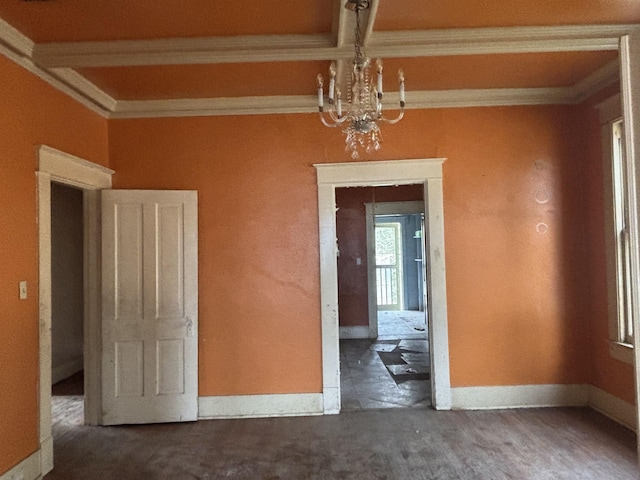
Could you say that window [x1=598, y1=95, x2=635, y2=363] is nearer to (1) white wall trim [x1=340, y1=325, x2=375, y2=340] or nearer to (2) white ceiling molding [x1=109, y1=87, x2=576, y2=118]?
(2) white ceiling molding [x1=109, y1=87, x2=576, y2=118]

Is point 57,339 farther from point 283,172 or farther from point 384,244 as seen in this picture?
point 384,244

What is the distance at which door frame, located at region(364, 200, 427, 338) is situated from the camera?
814 centimetres

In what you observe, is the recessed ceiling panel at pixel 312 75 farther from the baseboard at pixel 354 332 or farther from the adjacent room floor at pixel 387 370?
the baseboard at pixel 354 332

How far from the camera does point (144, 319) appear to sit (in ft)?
13.7

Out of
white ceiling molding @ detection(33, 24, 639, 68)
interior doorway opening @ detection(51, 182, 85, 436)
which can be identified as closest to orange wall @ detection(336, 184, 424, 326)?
interior doorway opening @ detection(51, 182, 85, 436)

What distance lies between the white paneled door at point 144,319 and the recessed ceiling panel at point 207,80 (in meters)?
0.91

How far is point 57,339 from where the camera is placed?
6.02m

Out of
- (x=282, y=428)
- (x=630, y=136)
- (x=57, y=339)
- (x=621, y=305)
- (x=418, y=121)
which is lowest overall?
(x=282, y=428)

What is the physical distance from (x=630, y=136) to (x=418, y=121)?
2.36 meters

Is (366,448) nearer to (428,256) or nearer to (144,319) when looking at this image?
(428,256)

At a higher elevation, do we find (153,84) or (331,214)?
(153,84)

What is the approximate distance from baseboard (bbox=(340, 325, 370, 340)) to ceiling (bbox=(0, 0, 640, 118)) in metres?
4.95

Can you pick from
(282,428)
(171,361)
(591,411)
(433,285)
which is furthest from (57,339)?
(591,411)

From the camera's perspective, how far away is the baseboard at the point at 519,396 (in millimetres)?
4348
